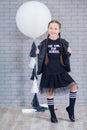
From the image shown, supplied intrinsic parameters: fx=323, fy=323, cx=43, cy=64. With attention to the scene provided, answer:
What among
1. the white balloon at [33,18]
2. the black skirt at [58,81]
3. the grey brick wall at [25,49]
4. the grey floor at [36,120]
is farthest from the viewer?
the grey brick wall at [25,49]

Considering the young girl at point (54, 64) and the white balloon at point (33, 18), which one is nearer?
the young girl at point (54, 64)

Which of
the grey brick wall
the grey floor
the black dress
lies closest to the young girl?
the black dress

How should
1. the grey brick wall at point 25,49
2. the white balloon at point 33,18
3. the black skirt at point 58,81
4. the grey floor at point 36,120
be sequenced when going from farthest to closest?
the grey brick wall at point 25,49 < the white balloon at point 33,18 < the black skirt at point 58,81 < the grey floor at point 36,120

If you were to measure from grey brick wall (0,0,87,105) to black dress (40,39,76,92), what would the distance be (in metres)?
0.85

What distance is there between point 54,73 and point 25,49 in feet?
3.27

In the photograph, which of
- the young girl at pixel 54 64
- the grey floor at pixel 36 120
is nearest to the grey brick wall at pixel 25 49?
the grey floor at pixel 36 120

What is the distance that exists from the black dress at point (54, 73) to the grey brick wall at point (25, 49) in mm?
846

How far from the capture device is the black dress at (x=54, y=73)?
405cm

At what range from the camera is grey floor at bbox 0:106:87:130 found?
384cm

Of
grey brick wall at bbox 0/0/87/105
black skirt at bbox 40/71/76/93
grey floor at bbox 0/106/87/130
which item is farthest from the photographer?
grey brick wall at bbox 0/0/87/105

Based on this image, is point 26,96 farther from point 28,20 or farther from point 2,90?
point 28,20

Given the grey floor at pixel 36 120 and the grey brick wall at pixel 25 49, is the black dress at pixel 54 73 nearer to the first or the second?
the grey floor at pixel 36 120

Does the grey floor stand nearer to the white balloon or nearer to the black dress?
the black dress

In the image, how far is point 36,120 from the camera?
4.15 m
